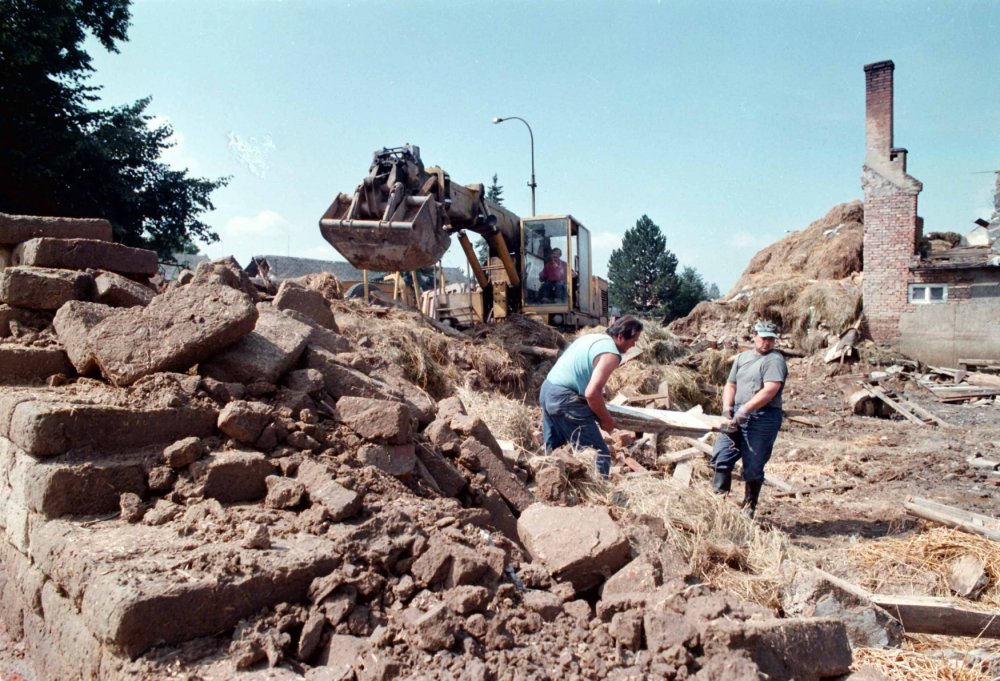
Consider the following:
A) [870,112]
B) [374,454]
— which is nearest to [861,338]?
[870,112]

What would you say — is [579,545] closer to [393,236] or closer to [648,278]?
[393,236]

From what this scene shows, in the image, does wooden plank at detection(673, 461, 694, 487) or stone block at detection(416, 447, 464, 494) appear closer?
stone block at detection(416, 447, 464, 494)

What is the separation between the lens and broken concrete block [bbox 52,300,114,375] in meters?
3.71

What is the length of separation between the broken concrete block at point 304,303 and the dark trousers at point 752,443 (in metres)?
3.54

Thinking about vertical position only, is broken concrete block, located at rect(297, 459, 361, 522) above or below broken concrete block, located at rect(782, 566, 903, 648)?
above

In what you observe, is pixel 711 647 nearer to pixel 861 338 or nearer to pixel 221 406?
pixel 221 406

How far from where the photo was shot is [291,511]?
9.67 ft

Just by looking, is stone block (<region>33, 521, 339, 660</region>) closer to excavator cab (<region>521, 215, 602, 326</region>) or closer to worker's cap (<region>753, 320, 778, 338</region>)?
worker's cap (<region>753, 320, 778, 338</region>)

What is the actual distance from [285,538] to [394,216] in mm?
5923

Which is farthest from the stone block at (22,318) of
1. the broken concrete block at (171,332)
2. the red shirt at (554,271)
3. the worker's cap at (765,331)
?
the red shirt at (554,271)

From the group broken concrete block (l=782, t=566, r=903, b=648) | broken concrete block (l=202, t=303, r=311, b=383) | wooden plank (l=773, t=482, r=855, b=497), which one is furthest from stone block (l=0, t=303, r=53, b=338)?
wooden plank (l=773, t=482, r=855, b=497)

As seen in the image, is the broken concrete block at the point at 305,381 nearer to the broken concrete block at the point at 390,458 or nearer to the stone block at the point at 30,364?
the broken concrete block at the point at 390,458

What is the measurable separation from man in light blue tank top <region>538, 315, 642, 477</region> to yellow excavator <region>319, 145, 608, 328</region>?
3.57 meters

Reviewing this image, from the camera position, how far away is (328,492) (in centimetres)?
291
